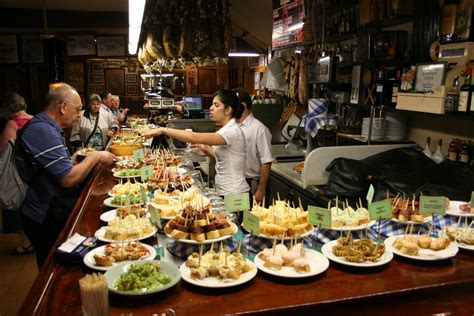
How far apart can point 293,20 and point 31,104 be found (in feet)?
26.4

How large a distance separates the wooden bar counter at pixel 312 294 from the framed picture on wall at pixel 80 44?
31.9 feet

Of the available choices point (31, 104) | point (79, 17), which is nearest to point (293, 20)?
point (79, 17)

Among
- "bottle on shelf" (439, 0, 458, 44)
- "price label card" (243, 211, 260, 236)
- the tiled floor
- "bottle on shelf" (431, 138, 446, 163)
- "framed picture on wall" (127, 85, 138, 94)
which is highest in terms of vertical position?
"bottle on shelf" (439, 0, 458, 44)

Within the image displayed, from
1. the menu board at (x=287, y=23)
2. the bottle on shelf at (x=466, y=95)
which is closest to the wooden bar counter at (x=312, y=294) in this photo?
the bottle on shelf at (x=466, y=95)

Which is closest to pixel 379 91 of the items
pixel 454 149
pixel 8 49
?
pixel 454 149

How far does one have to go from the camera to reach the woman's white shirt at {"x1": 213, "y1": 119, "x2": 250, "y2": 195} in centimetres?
360

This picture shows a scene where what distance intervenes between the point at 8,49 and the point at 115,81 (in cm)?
343

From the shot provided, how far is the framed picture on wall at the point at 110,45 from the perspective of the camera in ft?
34.9

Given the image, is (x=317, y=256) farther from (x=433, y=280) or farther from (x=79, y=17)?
(x=79, y=17)

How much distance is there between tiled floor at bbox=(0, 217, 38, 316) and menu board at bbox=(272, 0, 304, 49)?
13.7 feet

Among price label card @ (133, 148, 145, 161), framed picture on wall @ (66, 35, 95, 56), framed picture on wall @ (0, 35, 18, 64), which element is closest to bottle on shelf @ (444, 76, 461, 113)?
price label card @ (133, 148, 145, 161)

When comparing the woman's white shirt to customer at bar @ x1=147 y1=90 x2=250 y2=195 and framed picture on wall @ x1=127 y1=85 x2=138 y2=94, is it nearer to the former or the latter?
customer at bar @ x1=147 y1=90 x2=250 y2=195

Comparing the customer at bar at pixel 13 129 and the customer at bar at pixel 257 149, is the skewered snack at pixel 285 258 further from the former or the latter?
the customer at bar at pixel 13 129

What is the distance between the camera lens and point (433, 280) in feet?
5.78
